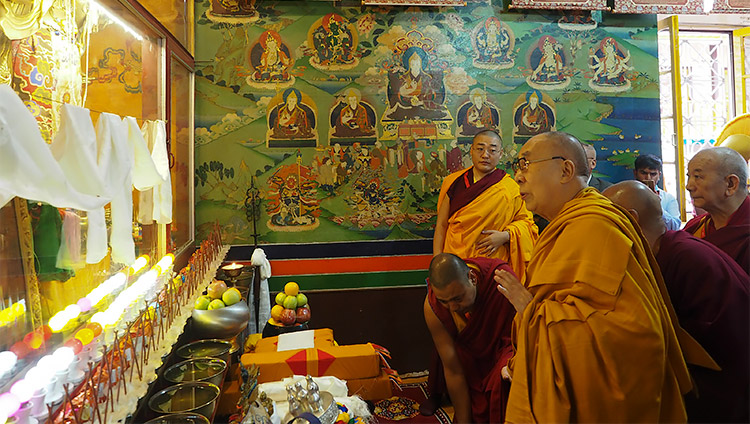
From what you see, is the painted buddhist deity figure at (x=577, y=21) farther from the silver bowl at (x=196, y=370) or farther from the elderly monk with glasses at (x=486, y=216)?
the silver bowl at (x=196, y=370)

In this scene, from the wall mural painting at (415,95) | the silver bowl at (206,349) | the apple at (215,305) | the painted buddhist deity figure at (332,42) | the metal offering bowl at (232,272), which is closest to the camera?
the silver bowl at (206,349)

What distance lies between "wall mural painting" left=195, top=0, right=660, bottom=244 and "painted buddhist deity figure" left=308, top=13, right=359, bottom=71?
12 mm

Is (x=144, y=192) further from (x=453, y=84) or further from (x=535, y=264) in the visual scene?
(x=453, y=84)

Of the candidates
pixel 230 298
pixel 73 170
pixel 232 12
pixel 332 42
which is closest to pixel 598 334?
pixel 230 298

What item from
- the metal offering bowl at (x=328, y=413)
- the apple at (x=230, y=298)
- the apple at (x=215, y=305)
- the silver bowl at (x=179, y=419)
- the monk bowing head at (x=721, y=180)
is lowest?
the metal offering bowl at (x=328, y=413)

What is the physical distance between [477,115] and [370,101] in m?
1.30

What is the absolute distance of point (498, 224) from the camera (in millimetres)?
4441

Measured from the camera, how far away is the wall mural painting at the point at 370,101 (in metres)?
5.25

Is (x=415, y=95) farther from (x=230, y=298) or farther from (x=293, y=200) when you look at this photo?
(x=230, y=298)

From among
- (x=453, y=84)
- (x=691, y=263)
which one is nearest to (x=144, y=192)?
(x=691, y=263)

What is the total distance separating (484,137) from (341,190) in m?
1.77

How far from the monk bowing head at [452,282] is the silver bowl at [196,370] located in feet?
4.46

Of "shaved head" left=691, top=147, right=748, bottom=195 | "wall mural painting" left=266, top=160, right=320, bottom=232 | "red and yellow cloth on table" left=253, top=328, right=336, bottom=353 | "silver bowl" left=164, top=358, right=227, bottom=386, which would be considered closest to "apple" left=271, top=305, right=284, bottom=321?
"red and yellow cloth on table" left=253, top=328, right=336, bottom=353

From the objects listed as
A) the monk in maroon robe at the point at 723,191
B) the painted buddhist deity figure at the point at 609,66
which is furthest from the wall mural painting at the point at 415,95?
the monk in maroon robe at the point at 723,191
